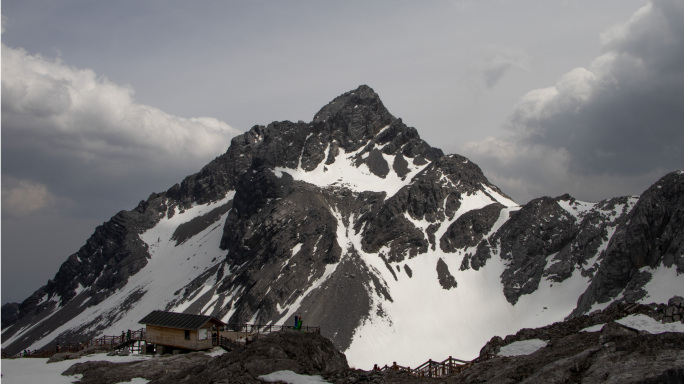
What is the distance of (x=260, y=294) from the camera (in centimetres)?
10831

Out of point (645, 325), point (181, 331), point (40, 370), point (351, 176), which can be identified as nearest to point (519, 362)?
point (645, 325)

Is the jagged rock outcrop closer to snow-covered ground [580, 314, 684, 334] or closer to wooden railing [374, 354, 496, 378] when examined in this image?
snow-covered ground [580, 314, 684, 334]

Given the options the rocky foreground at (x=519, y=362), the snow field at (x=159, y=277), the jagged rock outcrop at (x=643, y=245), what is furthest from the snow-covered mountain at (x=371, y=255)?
the rocky foreground at (x=519, y=362)

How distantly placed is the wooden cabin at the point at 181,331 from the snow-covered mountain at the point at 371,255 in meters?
46.0

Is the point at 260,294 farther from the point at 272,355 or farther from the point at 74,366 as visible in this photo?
the point at 272,355

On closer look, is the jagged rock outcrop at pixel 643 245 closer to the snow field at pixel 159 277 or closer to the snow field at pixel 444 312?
the snow field at pixel 444 312

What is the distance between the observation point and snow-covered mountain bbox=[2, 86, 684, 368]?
93250 mm

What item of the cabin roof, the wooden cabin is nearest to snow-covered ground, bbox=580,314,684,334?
the cabin roof

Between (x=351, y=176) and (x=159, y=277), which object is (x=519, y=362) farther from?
(x=159, y=277)

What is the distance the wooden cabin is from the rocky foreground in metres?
4.37

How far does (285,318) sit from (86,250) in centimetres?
11488

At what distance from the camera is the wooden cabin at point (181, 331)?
144ft

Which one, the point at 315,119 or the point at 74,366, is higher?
the point at 315,119

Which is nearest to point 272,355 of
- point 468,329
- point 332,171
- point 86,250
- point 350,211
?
point 468,329
